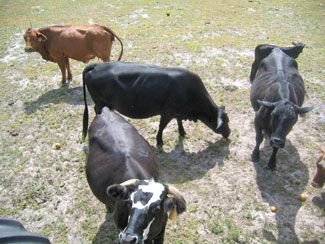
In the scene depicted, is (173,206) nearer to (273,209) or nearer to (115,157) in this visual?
(115,157)

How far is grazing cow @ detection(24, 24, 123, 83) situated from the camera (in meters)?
8.19

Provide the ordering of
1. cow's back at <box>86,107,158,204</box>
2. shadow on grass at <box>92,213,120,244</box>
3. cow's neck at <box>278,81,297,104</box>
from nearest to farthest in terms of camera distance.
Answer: cow's back at <box>86,107,158,204</box> → shadow on grass at <box>92,213,120,244</box> → cow's neck at <box>278,81,297,104</box>

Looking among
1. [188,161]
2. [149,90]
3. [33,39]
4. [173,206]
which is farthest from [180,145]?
[33,39]

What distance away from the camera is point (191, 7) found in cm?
1482

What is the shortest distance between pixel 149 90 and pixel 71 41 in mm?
3813

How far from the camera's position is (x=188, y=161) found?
609 cm

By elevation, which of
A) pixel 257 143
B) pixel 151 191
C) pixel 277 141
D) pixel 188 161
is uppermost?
pixel 151 191

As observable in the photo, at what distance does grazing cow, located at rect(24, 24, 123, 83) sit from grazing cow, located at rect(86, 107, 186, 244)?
3.91 meters

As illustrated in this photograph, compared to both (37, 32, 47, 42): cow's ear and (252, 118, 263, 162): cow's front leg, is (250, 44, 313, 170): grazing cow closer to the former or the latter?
(252, 118, 263, 162): cow's front leg

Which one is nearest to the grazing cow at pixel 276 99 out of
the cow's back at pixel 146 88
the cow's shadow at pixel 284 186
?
the cow's shadow at pixel 284 186

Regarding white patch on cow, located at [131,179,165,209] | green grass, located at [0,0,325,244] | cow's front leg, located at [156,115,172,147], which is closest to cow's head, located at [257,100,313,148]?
green grass, located at [0,0,325,244]

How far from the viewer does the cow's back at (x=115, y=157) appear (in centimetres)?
402

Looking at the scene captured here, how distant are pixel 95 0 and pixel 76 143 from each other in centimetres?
1291

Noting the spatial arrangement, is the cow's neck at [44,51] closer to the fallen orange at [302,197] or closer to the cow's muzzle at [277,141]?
the cow's muzzle at [277,141]
